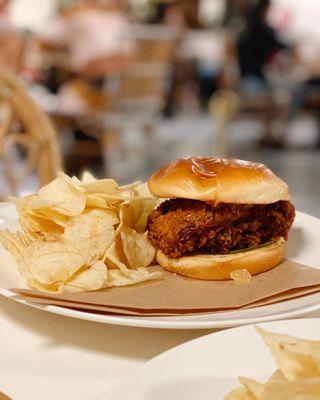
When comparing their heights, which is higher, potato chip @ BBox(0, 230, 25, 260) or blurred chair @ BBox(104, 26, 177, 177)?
potato chip @ BBox(0, 230, 25, 260)

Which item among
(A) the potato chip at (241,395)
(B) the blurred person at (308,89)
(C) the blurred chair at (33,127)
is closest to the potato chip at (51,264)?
(A) the potato chip at (241,395)

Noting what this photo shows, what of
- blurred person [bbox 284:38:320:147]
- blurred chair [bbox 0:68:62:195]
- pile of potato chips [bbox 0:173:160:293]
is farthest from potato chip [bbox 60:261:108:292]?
blurred person [bbox 284:38:320:147]

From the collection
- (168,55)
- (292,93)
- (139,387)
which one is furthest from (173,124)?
(139,387)

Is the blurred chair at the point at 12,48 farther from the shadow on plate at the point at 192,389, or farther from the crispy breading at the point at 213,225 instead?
the shadow on plate at the point at 192,389

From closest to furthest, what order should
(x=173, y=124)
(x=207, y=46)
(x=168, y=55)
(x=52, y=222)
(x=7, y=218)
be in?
(x=52, y=222)
(x=7, y=218)
(x=168, y=55)
(x=173, y=124)
(x=207, y=46)

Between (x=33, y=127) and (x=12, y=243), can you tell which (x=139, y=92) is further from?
(x=12, y=243)

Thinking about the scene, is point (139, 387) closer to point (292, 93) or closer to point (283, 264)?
point (283, 264)

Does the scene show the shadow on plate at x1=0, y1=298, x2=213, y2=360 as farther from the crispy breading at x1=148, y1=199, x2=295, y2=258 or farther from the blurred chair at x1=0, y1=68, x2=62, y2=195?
the blurred chair at x1=0, y1=68, x2=62, y2=195
